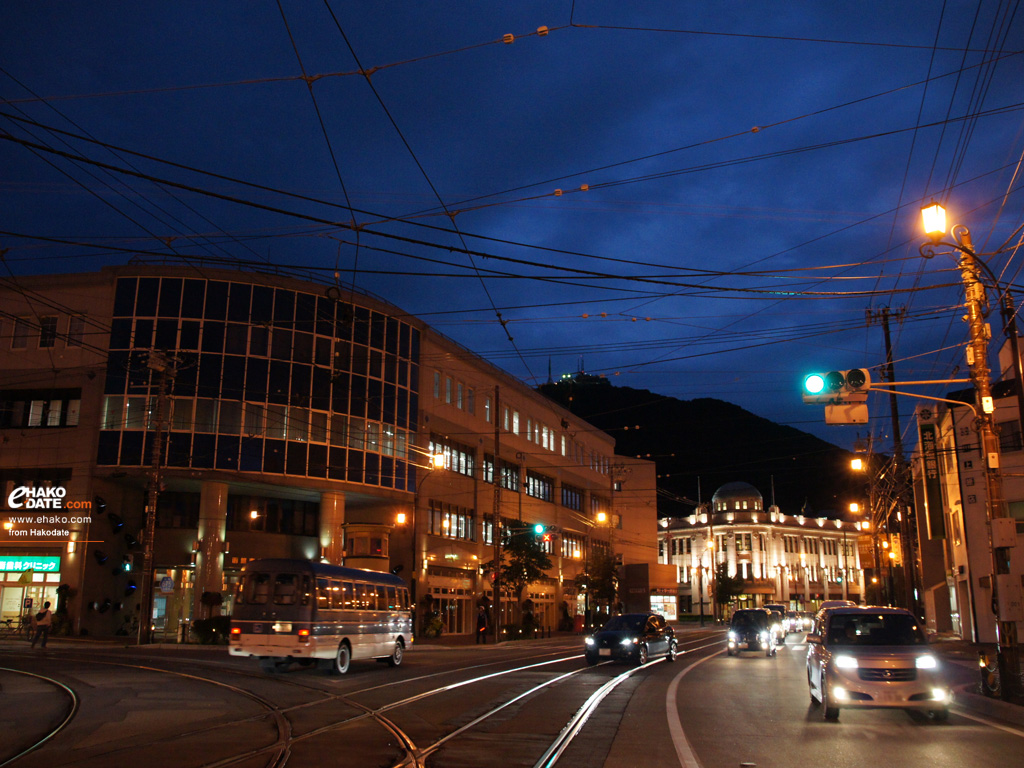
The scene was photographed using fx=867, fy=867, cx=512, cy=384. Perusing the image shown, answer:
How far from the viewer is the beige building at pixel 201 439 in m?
39.9

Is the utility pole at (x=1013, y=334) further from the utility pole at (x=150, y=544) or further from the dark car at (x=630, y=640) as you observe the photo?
the utility pole at (x=150, y=544)

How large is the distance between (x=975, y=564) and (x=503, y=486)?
28.1m

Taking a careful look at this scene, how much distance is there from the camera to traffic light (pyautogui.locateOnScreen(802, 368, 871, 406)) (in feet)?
55.4

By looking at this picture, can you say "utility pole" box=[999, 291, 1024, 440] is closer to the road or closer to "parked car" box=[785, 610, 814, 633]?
the road

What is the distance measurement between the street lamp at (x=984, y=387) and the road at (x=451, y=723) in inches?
130

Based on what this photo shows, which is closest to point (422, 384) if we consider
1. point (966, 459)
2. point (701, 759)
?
point (966, 459)

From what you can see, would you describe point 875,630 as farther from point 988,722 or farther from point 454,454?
point 454,454

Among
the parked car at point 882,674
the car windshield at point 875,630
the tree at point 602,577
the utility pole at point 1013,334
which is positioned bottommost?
the parked car at point 882,674

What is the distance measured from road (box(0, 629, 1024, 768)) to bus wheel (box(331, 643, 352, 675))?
628 mm

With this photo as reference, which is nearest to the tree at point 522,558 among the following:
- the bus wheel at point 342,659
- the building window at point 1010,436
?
the building window at point 1010,436

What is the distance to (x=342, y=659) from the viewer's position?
2225 cm

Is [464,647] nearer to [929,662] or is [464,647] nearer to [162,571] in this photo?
[162,571]

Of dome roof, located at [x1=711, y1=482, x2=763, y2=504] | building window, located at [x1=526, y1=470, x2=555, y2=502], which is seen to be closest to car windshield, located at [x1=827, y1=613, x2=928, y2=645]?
building window, located at [x1=526, y1=470, x2=555, y2=502]

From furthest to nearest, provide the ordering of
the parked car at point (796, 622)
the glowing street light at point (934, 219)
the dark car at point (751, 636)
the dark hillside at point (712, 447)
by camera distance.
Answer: the dark hillside at point (712, 447)
the parked car at point (796, 622)
the dark car at point (751, 636)
the glowing street light at point (934, 219)
